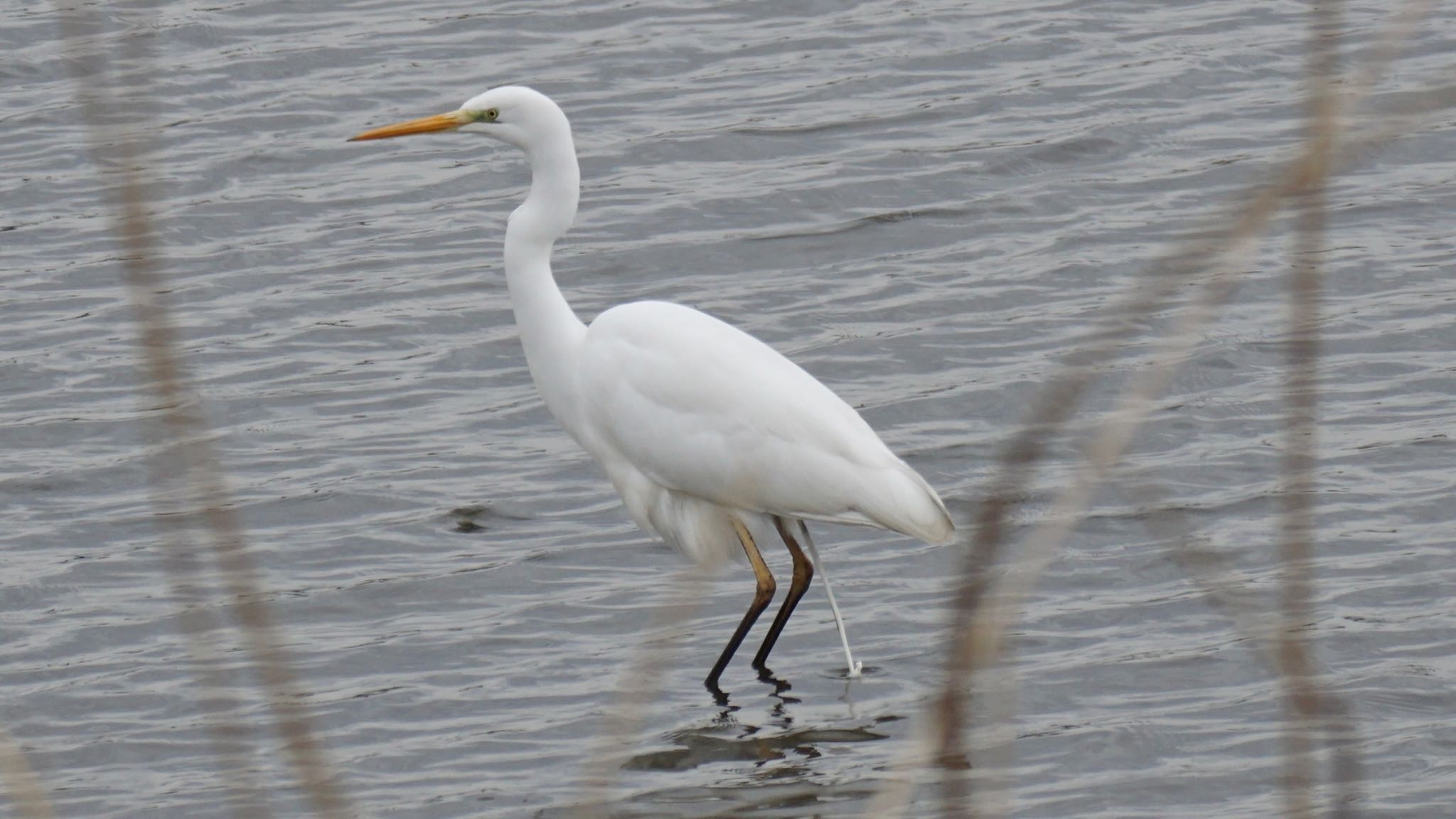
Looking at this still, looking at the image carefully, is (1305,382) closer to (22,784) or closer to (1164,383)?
(1164,383)

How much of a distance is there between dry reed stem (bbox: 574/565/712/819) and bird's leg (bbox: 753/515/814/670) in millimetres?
4068

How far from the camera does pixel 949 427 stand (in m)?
6.53

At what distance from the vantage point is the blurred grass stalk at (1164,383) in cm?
91

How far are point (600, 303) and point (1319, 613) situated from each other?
357 cm

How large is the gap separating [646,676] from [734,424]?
13.2 feet

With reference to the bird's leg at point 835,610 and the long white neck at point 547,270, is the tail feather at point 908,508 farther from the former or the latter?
the long white neck at point 547,270

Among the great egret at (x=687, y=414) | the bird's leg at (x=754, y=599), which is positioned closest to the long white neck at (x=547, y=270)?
the great egret at (x=687, y=414)

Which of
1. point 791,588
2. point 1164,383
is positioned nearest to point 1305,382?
point 1164,383

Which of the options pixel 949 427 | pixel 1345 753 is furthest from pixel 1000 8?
pixel 1345 753

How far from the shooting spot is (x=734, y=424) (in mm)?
5082

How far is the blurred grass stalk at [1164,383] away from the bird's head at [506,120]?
4.17m

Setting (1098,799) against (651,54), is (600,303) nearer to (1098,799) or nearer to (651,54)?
(651,54)

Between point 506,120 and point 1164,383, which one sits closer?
point 1164,383

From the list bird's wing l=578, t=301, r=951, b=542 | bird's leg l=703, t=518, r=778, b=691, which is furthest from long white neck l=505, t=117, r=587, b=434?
bird's leg l=703, t=518, r=778, b=691
